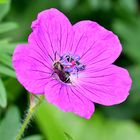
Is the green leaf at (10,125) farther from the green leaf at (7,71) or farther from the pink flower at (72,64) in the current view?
the pink flower at (72,64)

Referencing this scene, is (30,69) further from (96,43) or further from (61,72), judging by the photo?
(96,43)

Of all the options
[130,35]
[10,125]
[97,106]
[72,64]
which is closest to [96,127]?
[97,106]

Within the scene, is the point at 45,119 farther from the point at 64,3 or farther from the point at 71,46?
the point at 71,46

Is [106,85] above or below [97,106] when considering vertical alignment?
above

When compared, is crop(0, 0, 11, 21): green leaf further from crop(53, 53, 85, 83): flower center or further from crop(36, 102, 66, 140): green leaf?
crop(36, 102, 66, 140): green leaf

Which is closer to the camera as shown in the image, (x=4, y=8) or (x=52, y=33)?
(x=52, y=33)

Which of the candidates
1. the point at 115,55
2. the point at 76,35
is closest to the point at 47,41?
the point at 76,35
